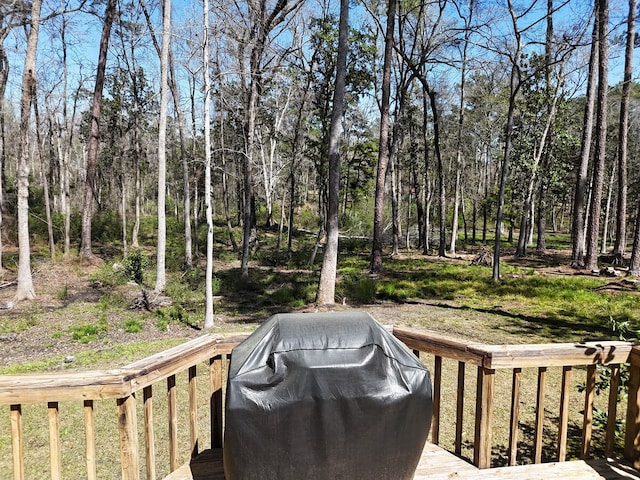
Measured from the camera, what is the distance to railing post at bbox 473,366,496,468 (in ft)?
7.93

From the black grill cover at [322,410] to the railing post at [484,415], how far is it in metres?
0.71

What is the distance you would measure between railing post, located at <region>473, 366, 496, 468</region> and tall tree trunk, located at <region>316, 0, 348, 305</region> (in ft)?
22.6

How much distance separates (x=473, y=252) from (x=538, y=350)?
21.3 m

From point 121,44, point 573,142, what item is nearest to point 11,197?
point 121,44

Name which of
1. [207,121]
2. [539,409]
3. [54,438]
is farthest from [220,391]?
[207,121]

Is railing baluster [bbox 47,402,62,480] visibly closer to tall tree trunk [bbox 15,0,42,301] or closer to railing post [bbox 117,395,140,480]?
railing post [bbox 117,395,140,480]

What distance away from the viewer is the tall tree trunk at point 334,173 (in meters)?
9.26

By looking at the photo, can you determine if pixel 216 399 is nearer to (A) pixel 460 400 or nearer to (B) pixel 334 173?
(A) pixel 460 400

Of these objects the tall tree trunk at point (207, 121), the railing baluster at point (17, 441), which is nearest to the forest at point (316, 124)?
the tall tree trunk at point (207, 121)

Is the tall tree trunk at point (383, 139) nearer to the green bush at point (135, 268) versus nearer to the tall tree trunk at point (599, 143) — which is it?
the tall tree trunk at point (599, 143)

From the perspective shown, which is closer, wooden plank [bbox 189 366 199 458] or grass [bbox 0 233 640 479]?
wooden plank [bbox 189 366 199 458]

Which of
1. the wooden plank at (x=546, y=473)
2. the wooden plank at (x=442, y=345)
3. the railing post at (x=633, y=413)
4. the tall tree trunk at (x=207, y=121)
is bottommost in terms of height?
the wooden plank at (x=546, y=473)

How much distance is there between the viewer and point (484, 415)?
244 cm

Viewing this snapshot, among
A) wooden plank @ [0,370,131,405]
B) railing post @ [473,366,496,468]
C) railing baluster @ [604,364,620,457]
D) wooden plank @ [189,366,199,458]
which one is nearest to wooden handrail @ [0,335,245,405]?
wooden plank @ [0,370,131,405]
